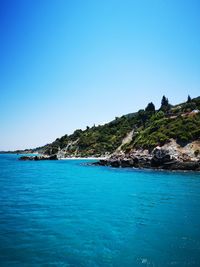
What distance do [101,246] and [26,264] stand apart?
4.95 metres

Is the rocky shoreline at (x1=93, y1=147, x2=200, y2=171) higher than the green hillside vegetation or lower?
lower

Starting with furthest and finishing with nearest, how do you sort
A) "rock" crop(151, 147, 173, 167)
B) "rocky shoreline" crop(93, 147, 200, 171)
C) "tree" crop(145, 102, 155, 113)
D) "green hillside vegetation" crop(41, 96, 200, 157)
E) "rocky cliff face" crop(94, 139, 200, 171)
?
Answer: "tree" crop(145, 102, 155, 113), "green hillside vegetation" crop(41, 96, 200, 157), "rock" crop(151, 147, 173, 167), "rocky cliff face" crop(94, 139, 200, 171), "rocky shoreline" crop(93, 147, 200, 171)

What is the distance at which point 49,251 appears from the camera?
15.5 m

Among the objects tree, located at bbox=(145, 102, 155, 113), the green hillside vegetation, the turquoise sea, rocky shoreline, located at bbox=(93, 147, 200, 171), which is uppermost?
tree, located at bbox=(145, 102, 155, 113)

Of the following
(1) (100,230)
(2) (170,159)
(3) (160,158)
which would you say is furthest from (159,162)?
(1) (100,230)

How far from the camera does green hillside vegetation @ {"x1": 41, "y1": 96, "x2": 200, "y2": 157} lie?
8526cm

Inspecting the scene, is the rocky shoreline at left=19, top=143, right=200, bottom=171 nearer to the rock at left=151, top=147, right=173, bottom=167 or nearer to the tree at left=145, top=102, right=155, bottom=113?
the rock at left=151, top=147, right=173, bottom=167

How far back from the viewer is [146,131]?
106 m

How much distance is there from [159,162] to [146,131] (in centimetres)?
3487

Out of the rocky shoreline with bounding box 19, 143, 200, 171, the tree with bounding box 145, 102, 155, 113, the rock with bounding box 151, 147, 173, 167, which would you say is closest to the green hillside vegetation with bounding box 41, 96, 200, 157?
the tree with bounding box 145, 102, 155, 113

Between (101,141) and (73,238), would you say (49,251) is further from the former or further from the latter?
(101,141)

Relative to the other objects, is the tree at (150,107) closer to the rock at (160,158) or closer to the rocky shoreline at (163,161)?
the rocky shoreline at (163,161)

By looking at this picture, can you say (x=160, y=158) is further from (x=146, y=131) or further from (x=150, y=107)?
(x=150, y=107)

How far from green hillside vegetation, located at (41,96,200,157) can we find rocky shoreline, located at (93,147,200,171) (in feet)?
29.9
